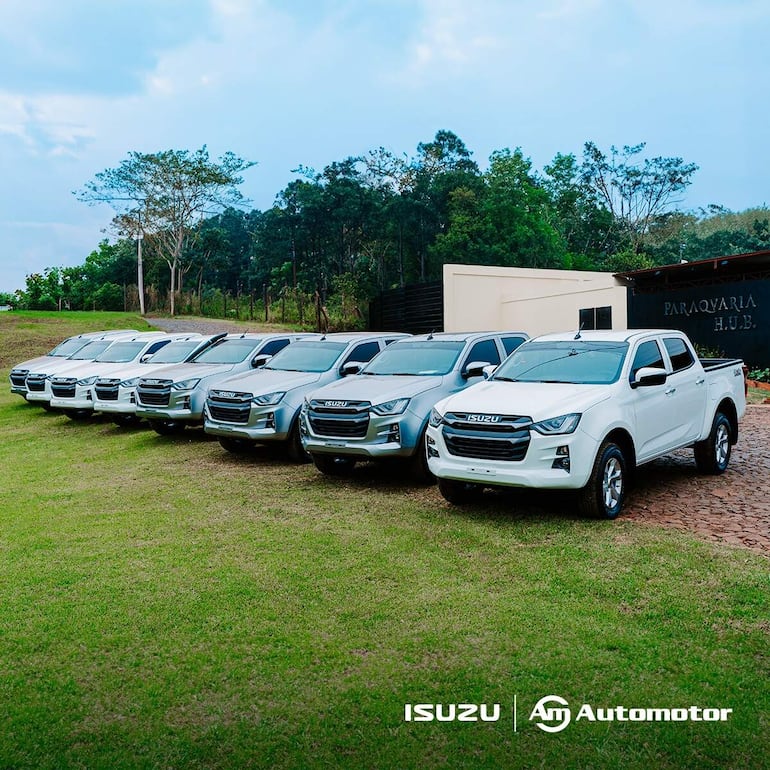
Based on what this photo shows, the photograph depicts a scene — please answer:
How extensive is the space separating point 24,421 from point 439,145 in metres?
37.5

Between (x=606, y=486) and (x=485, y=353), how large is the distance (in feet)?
11.7

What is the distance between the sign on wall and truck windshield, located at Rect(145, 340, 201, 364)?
44.9ft

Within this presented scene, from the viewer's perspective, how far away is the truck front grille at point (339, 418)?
9.04m

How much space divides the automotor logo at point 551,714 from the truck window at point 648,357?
4.67 metres

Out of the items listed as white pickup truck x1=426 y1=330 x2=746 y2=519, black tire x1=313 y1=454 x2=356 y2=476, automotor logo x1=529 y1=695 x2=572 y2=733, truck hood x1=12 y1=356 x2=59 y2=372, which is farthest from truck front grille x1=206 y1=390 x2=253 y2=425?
truck hood x1=12 y1=356 x2=59 y2=372

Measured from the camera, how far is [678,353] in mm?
9055

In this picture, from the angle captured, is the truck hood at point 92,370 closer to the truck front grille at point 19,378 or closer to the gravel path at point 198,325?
the truck front grille at point 19,378

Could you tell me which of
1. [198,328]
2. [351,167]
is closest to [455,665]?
[198,328]

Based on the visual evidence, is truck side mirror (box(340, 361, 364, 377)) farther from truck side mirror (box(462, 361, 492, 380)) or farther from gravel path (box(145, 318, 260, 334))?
gravel path (box(145, 318, 260, 334))

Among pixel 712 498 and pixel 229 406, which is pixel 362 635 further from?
pixel 229 406

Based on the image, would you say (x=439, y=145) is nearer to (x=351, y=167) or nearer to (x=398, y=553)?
(x=351, y=167)

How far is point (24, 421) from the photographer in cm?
1700

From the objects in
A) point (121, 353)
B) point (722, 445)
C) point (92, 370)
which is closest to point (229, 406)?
point (722, 445)

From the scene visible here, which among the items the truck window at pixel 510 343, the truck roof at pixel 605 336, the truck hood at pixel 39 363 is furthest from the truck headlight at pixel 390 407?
the truck hood at pixel 39 363
